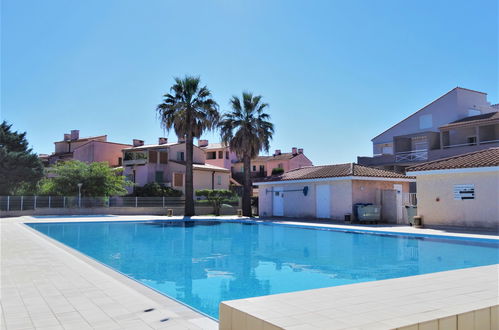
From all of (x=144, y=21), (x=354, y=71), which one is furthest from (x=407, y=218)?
(x=144, y=21)

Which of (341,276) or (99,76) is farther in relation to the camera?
(99,76)

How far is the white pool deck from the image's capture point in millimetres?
4023

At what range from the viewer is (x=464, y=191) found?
1931cm

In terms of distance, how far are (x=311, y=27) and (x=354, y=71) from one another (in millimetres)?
3722

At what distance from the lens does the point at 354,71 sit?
21.0 meters

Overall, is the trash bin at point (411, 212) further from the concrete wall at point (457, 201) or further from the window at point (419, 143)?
the window at point (419, 143)

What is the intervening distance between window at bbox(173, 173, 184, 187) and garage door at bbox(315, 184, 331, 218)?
60.9 ft

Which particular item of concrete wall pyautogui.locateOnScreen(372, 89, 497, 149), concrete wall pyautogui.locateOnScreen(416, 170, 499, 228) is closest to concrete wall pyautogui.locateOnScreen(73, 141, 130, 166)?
concrete wall pyautogui.locateOnScreen(372, 89, 497, 149)

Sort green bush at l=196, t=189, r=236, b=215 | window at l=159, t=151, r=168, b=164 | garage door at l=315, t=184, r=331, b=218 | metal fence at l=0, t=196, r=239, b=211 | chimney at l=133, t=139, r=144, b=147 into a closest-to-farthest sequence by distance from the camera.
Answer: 1. garage door at l=315, t=184, r=331, b=218
2. metal fence at l=0, t=196, r=239, b=211
3. green bush at l=196, t=189, r=236, b=215
4. window at l=159, t=151, r=168, b=164
5. chimney at l=133, t=139, r=144, b=147

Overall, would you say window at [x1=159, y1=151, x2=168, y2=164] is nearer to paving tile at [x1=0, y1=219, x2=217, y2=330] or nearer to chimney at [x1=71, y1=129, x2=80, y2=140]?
chimney at [x1=71, y1=129, x2=80, y2=140]

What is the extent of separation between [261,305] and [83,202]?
3229cm

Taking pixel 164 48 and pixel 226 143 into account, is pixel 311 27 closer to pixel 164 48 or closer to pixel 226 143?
pixel 164 48

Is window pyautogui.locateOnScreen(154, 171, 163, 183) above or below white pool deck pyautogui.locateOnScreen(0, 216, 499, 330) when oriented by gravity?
above

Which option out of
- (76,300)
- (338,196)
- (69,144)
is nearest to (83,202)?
(338,196)
